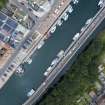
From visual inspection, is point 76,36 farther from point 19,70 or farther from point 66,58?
point 19,70

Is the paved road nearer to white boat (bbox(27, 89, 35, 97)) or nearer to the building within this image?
white boat (bbox(27, 89, 35, 97))

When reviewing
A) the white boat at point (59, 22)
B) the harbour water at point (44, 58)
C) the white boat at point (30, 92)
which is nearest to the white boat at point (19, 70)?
the harbour water at point (44, 58)

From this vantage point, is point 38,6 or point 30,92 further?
point 30,92

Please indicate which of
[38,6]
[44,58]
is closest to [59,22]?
[38,6]

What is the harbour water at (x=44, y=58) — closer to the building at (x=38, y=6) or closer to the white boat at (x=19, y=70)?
the white boat at (x=19, y=70)

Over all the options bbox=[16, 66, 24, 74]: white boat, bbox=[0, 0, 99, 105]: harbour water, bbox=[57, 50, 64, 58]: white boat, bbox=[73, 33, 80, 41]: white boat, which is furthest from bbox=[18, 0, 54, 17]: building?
bbox=[16, 66, 24, 74]: white boat

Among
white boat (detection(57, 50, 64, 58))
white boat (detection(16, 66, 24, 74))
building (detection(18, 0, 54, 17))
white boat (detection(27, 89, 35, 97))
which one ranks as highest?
building (detection(18, 0, 54, 17))

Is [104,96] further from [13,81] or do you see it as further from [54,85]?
[13,81]

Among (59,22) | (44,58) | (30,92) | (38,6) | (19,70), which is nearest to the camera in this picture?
(38,6)

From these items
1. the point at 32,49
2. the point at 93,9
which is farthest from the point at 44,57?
the point at 93,9
